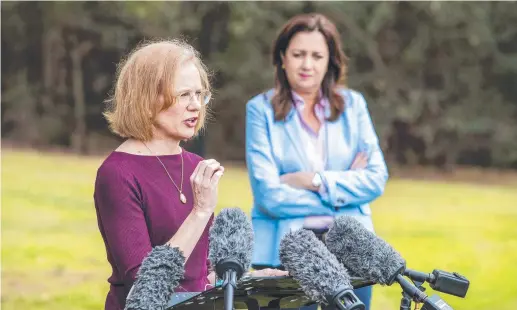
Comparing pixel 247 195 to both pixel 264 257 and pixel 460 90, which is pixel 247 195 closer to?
pixel 460 90

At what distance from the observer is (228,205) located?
45.3 ft

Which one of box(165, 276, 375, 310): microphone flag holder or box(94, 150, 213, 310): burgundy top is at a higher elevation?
box(94, 150, 213, 310): burgundy top

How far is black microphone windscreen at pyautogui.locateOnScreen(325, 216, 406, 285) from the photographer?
2.40m

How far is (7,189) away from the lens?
1627 centimetres

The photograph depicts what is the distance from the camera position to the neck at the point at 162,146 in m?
2.81

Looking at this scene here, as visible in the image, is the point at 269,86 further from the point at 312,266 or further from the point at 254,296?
the point at 312,266

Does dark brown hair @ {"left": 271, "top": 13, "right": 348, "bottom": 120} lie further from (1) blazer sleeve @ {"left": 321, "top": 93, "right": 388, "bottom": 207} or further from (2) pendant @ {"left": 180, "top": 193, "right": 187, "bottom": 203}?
(2) pendant @ {"left": 180, "top": 193, "right": 187, "bottom": 203}

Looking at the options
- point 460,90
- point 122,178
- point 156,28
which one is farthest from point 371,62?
point 122,178

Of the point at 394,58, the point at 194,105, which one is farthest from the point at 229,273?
the point at 394,58

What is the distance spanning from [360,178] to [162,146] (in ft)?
5.97

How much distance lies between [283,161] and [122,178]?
1.83 m

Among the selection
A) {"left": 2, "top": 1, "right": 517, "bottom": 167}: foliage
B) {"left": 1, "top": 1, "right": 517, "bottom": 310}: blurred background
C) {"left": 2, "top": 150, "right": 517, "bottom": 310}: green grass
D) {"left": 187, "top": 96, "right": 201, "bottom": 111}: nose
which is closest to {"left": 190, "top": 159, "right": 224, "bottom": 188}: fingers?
{"left": 187, "top": 96, "right": 201, "bottom": 111}: nose

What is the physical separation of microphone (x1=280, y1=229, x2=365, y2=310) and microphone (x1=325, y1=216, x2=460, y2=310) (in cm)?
15

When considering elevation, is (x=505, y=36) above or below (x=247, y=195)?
above
